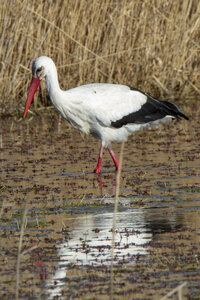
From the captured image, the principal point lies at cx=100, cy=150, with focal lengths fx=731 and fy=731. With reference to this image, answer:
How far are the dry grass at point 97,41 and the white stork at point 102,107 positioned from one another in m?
2.95

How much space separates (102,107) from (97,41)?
384 cm

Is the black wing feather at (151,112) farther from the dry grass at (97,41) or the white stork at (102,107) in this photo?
the dry grass at (97,41)

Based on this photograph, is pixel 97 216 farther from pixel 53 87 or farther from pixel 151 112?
pixel 151 112

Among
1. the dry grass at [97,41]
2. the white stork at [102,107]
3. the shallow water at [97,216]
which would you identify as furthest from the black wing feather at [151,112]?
the dry grass at [97,41]

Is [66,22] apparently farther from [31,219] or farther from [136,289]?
[136,289]

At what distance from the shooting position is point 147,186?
7215 mm

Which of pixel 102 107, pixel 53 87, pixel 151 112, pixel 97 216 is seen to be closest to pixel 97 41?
pixel 151 112

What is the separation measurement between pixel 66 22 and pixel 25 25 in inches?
27.2

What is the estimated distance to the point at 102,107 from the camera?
8.23m

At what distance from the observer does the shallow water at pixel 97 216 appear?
4.37 meters

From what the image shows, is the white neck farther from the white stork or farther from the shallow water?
the shallow water

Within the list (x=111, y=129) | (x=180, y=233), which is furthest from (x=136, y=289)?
(x=111, y=129)

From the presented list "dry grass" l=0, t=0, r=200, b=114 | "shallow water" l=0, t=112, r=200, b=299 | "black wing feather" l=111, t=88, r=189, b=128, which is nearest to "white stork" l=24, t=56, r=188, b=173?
"black wing feather" l=111, t=88, r=189, b=128

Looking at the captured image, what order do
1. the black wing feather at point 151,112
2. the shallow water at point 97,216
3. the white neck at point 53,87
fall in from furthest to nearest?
1. the black wing feather at point 151,112
2. the white neck at point 53,87
3. the shallow water at point 97,216
